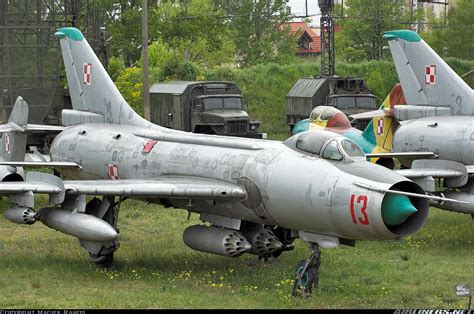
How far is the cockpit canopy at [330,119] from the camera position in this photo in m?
28.2

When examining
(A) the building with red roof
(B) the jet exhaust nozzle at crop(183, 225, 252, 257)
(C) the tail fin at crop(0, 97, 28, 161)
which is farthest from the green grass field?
(A) the building with red roof

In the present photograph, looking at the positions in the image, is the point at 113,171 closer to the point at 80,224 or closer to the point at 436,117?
the point at 80,224

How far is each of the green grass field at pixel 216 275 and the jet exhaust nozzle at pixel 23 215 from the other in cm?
92

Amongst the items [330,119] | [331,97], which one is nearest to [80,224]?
[330,119]

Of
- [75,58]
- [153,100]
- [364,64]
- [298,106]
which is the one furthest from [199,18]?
[75,58]

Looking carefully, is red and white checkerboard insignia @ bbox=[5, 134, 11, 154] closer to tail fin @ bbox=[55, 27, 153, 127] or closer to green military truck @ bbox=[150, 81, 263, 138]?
tail fin @ bbox=[55, 27, 153, 127]

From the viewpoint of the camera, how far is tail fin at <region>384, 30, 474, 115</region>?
22.8 meters

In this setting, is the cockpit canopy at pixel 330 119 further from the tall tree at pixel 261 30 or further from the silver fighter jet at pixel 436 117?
the tall tree at pixel 261 30

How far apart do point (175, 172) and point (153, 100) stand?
19492mm

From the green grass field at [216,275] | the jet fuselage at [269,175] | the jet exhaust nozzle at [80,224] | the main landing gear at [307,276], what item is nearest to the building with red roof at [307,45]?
the green grass field at [216,275]

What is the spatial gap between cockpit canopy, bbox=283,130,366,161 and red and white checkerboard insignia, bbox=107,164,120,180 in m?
4.31

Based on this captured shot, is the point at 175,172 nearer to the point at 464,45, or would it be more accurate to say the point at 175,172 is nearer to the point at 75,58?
the point at 75,58

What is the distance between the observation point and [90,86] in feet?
71.5

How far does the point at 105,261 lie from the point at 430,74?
9380 millimetres
